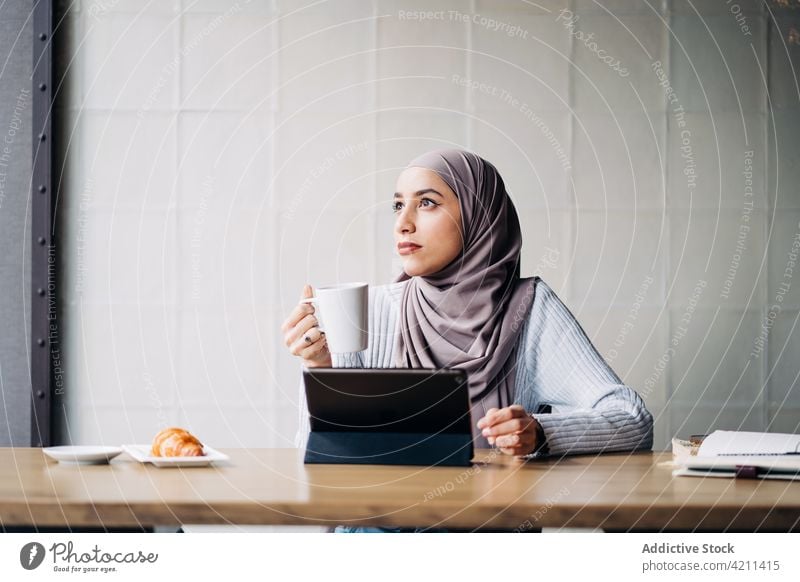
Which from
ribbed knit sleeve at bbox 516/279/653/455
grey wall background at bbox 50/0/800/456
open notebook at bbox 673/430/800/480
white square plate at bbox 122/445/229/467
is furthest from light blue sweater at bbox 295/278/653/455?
grey wall background at bbox 50/0/800/456

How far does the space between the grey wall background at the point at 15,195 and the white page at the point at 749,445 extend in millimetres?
1504

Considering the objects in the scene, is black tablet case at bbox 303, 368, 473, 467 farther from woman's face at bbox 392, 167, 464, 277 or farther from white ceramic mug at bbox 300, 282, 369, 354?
woman's face at bbox 392, 167, 464, 277

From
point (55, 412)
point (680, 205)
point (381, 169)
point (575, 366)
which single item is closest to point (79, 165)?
point (55, 412)

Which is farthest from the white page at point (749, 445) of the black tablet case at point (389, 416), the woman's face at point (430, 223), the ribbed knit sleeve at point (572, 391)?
the woman's face at point (430, 223)

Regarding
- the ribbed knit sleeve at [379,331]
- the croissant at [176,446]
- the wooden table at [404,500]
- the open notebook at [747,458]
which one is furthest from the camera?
the ribbed knit sleeve at [379,331]

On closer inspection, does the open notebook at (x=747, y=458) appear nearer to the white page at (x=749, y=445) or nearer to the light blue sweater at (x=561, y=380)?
the white page at (x=749, y=445)

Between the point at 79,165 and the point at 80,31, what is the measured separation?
30 cm

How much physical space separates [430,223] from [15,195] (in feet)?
3.20

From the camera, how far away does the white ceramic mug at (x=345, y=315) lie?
1.04 m

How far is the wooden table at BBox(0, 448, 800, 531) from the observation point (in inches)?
30.5

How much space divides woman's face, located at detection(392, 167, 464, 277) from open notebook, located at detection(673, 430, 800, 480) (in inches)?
25.8

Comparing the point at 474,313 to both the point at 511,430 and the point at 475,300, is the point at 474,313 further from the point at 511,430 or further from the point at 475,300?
the point at 511,430

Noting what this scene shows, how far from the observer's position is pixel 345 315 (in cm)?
105

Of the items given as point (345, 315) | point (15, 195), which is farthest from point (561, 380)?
point (15, 195)
